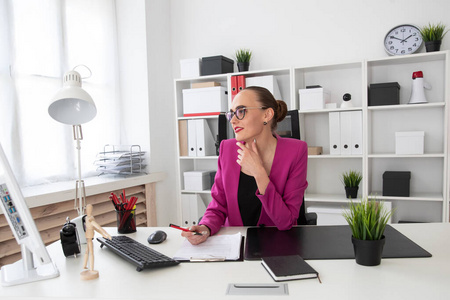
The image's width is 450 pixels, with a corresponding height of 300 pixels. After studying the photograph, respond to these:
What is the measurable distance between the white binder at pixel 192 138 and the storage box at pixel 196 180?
202mm

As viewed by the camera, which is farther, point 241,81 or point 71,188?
point 241,81

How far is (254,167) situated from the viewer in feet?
5.18

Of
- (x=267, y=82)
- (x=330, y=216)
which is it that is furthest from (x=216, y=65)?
(x=330, y=216)

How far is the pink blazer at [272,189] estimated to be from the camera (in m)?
1.52

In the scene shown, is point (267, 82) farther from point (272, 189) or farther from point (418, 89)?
point (272, 189)

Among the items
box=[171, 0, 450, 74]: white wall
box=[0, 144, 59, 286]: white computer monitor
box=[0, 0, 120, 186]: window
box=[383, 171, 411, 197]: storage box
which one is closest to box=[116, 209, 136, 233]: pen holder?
box=[0, 144, 59, 286]: white computer monitor

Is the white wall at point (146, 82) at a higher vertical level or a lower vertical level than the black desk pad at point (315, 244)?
higher

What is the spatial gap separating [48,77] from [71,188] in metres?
0.99

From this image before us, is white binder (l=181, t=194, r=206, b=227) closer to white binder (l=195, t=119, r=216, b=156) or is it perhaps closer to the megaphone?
white binder (l=195, t=119, r=216, b=156)

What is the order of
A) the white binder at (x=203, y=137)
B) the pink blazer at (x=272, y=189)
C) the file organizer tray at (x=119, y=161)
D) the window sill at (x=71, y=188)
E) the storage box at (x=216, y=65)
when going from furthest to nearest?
1. the white binder at (x=203, y=137)
2. the storage box at (x=216, y=65)
3. the file organizer tray at (x=119, y=161)
4. the window sill at (x=71, y=188)
5. the pink blazer at (x=272, y=189)

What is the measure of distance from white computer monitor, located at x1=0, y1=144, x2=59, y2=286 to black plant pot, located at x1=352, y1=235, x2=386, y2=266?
94 cm

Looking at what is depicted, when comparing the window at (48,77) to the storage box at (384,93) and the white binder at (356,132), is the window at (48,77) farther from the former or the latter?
the storage box at (384,93)

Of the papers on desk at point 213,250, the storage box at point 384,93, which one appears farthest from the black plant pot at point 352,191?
the papers on desk at point 213,250

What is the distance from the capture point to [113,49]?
3605mm
